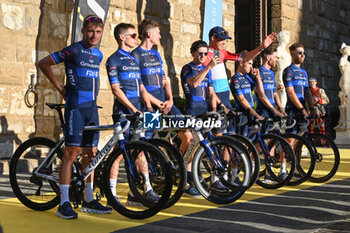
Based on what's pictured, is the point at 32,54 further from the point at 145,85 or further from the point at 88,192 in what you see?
the point at 88,192

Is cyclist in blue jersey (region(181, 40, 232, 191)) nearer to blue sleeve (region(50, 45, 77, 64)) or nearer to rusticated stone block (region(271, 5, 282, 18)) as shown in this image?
blue sleeve (region(50, 45, 77, 64))

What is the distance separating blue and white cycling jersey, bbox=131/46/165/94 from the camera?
641 cm

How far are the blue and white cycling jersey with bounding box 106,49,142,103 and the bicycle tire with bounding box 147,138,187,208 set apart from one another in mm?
624

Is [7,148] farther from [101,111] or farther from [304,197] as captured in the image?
[304,197]

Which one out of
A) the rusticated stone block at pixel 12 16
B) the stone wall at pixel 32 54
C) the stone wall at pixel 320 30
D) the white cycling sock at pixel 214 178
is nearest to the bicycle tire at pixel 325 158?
the white cycling sock at pixel 214 178

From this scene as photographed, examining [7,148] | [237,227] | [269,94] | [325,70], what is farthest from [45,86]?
[325,70]

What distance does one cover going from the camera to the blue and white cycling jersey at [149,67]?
6.41 m

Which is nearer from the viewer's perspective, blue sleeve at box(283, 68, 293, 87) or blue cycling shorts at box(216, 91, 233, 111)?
blue cycling shorts at box(216, 91, 233, 111)

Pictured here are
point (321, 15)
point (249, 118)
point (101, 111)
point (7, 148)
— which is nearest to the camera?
point (249, 118)

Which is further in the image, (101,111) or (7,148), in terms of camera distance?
(101,111)

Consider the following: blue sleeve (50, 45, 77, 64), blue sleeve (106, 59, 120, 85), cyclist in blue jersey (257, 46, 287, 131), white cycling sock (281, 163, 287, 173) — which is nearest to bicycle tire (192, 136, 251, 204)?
blue sleeve (106, 59, 120, 85)

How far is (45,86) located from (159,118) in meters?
4.68

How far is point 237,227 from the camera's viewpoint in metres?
4.96

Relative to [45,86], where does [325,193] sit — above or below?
below
